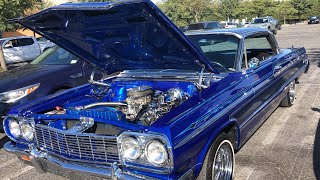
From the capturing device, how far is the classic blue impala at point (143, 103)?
2.54 metres

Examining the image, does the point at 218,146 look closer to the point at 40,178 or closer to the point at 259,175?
the point at 259,175

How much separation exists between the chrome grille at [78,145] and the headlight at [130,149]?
0.09m

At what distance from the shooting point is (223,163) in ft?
10.8

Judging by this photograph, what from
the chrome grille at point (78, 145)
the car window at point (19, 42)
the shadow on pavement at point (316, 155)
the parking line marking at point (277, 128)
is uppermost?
the car window at point (19, 42)

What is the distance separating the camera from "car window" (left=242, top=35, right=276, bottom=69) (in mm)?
4709

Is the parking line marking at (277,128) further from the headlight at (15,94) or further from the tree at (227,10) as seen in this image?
the tree at (227,10)

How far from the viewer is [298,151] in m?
4.14

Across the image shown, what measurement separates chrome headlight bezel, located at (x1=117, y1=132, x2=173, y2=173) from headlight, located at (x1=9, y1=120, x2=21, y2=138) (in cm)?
143

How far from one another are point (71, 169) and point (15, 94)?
9.57 ft

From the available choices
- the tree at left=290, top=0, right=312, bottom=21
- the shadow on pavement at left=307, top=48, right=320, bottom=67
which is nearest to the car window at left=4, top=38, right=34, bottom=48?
the shadow on pavement at left=307, top=48, right=320, bottom=67

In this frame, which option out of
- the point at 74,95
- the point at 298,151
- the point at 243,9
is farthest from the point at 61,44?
the point at 243,9

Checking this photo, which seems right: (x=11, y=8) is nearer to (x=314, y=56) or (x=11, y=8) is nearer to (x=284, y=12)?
(x=314, y=56)

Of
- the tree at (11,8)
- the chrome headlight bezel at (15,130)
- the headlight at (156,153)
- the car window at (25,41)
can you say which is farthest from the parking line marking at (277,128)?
the car window at (25,41)

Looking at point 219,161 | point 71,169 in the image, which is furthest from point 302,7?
point 71,169
